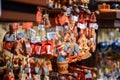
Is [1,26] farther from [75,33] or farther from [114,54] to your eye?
[114,54]

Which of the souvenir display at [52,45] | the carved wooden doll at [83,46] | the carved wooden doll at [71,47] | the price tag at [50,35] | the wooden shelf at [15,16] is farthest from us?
the carved wooden doll at [83,46]

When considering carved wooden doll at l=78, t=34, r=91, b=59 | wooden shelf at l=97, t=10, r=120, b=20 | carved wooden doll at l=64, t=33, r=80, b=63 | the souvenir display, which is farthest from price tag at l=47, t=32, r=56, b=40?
wooden shelf at l=97, t=10, r=120, b=20

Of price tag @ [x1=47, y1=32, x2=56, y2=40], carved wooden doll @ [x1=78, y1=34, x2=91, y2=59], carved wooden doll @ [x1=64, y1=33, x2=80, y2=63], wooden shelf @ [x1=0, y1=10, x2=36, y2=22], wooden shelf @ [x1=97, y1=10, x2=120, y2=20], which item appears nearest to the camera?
wooden shelf @ [x1=0, y1=10, x2=36, y2=22]

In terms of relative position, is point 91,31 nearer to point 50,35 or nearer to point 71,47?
point 71,47

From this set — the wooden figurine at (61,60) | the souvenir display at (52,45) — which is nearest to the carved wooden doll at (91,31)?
the souvenir display at (52,45)

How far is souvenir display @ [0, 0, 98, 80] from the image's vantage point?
1.10 m

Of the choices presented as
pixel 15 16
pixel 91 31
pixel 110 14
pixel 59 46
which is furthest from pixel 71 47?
pixel 15 16

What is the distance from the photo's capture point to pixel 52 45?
1258 mm

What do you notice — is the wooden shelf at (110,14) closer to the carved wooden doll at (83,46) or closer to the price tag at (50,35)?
the carved wooden doll at (83,46)

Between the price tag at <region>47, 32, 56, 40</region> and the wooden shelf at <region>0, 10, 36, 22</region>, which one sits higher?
the wooden shelf at <region>0, 10, 36, 22</region>

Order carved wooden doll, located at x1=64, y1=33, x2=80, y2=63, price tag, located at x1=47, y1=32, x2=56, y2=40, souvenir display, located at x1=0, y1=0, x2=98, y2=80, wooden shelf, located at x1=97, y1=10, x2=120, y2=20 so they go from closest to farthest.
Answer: souvenir display, located at x1=0, y1=0, x2=98, y2=80 < price tag, located at x1=47, y1=32, x2=56, y2=40 < carved wooden doll, located at x1=64, y1=33, x2=80, y2=63 < wooden shelf, located at x1=97, y1=10, x2=120, y2=20

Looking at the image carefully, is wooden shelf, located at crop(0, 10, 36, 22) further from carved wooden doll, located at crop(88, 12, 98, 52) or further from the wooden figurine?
carved wooden doll, located at crop(88, 12, 98, 52)

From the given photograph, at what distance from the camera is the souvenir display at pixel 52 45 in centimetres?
110

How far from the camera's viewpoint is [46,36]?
1.27 metres
